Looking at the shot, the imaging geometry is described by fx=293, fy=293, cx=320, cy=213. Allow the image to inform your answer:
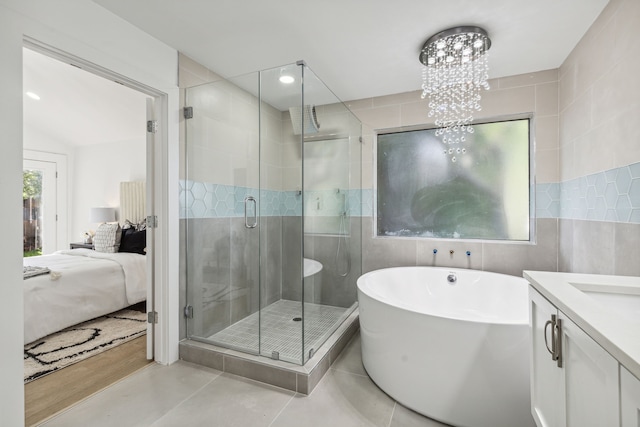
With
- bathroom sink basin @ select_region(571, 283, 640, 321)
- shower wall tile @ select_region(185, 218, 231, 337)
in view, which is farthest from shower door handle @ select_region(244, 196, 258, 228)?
bathroom sink basin @ select_region(571, 283, 640, 321)

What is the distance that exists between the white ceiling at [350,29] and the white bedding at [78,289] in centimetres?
239

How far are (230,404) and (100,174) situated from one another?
16.7 ft

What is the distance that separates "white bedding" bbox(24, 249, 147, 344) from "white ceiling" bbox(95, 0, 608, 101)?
2389mm

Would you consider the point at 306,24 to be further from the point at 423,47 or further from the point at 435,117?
the point at 435,117

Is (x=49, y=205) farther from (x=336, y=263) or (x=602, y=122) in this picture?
(x=602, y=122)

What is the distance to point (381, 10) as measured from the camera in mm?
1804

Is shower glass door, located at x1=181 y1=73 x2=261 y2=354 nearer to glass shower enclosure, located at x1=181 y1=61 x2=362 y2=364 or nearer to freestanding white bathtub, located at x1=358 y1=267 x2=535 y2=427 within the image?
glass shower enclosure, located at x1=181 y1=61 x2=362 y2=364

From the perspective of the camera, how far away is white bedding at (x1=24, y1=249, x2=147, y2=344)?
8.38ft

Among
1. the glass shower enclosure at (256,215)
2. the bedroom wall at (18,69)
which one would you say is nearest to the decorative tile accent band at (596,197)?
the glass shower enclosure at (256,215)

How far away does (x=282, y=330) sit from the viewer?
241 cm

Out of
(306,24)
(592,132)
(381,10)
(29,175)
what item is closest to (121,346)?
(306,24)

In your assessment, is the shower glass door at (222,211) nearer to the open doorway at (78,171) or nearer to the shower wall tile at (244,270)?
the shower wall tile at (244,270)

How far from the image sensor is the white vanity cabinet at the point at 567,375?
64 cm

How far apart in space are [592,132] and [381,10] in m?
1.63
